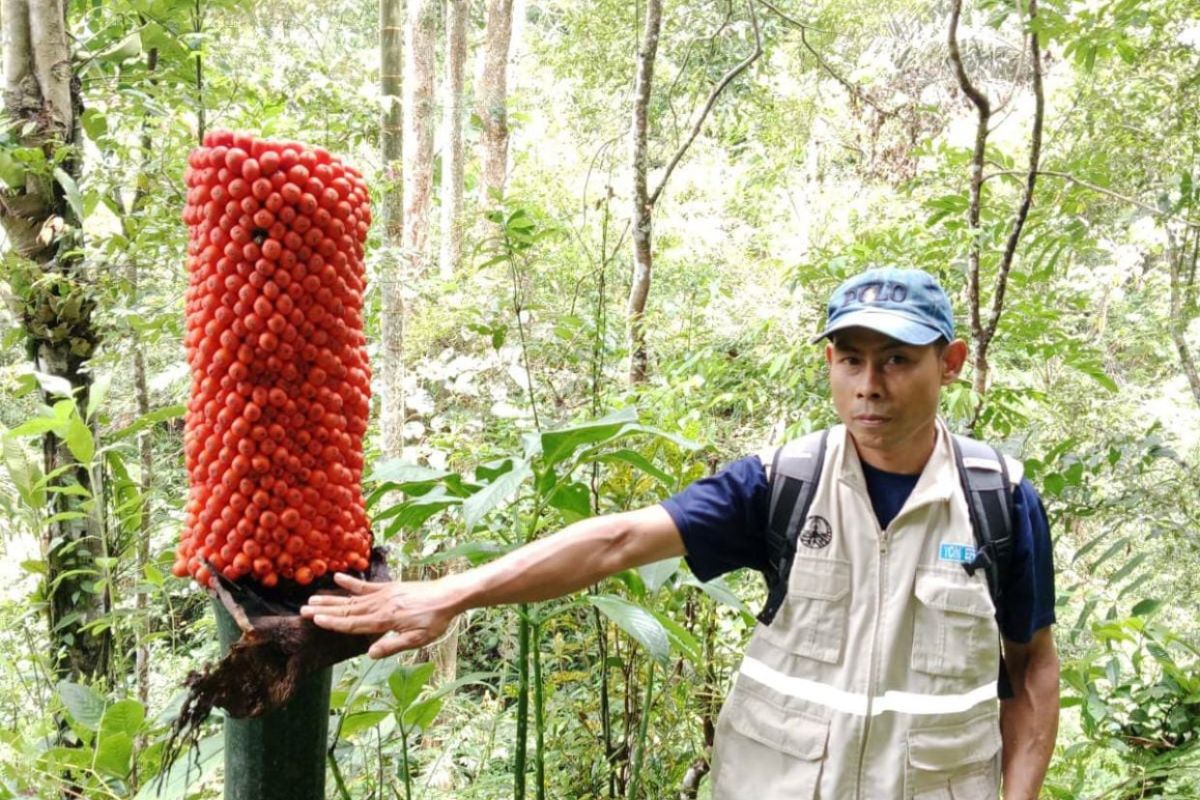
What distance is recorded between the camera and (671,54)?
23.0ft

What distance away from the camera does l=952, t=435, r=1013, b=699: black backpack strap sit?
1.81 meters

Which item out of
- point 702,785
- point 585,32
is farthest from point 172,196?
point 585,32

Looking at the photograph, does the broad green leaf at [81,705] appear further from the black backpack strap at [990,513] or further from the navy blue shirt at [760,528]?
the black backpack strap at [990,513]

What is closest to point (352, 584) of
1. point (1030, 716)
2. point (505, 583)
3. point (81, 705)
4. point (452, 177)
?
point (505, 583)

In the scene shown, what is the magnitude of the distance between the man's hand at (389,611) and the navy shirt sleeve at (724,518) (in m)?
0.58

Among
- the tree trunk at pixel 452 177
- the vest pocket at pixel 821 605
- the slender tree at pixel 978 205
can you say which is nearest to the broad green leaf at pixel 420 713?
the vest pocket at pixel 821 605

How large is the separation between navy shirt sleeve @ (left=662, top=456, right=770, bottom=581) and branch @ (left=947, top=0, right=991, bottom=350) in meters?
1.72

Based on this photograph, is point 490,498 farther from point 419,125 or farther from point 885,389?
point 419,125

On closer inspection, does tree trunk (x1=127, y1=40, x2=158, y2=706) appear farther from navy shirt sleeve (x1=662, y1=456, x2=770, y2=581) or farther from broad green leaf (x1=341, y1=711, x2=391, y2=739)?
navy shirt sleeve (x1=662, y1=456, x2=770, y2=581)

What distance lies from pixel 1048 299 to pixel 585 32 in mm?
5735

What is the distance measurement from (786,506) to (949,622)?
40 cm

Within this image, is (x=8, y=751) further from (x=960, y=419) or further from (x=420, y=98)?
(x=420, y=98)

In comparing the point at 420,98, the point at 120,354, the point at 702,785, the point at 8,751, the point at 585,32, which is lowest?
the point at 702,785

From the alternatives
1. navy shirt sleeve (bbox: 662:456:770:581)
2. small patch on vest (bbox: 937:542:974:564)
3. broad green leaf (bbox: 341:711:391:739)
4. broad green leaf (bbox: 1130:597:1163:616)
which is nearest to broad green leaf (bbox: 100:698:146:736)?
broad green leaf (bbox: 341:711:391:739)
